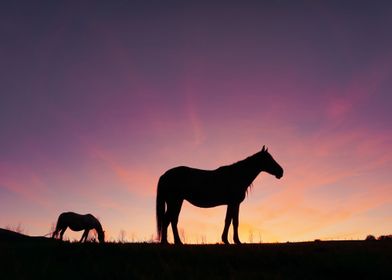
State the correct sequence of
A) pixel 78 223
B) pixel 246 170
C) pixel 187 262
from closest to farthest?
pixel 187 262
pixel 246 170
pixel 78 223

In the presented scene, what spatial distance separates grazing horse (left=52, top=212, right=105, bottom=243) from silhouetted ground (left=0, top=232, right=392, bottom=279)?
2643cm

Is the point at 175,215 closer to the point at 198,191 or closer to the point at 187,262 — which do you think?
the point at 198,191

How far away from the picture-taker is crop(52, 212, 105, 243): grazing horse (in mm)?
38562

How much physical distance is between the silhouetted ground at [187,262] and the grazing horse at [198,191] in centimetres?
461

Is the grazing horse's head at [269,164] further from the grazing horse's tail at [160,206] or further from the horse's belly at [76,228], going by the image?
the horse's belly at [76,228]

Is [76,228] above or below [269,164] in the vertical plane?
above

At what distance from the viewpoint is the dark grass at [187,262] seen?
9555 millimetres

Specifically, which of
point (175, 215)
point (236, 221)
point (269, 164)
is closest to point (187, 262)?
point (175, 215)

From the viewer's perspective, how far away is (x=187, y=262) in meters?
10.7

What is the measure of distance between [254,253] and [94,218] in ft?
106

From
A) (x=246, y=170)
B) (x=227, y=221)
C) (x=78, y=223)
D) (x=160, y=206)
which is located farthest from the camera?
(x=78, y=223)

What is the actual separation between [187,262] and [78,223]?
31.1 meters

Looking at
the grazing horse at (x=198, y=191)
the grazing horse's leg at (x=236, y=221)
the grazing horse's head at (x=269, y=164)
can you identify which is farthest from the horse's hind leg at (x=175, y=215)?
the grazing horse's head at (x=269, y=164)

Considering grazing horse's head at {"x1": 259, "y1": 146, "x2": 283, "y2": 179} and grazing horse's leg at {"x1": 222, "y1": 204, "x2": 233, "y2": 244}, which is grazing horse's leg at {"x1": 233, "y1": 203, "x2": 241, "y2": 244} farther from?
grazing horse's head at {"x1": 259, "y1": 146, "x2": 283, "y2": 179}
